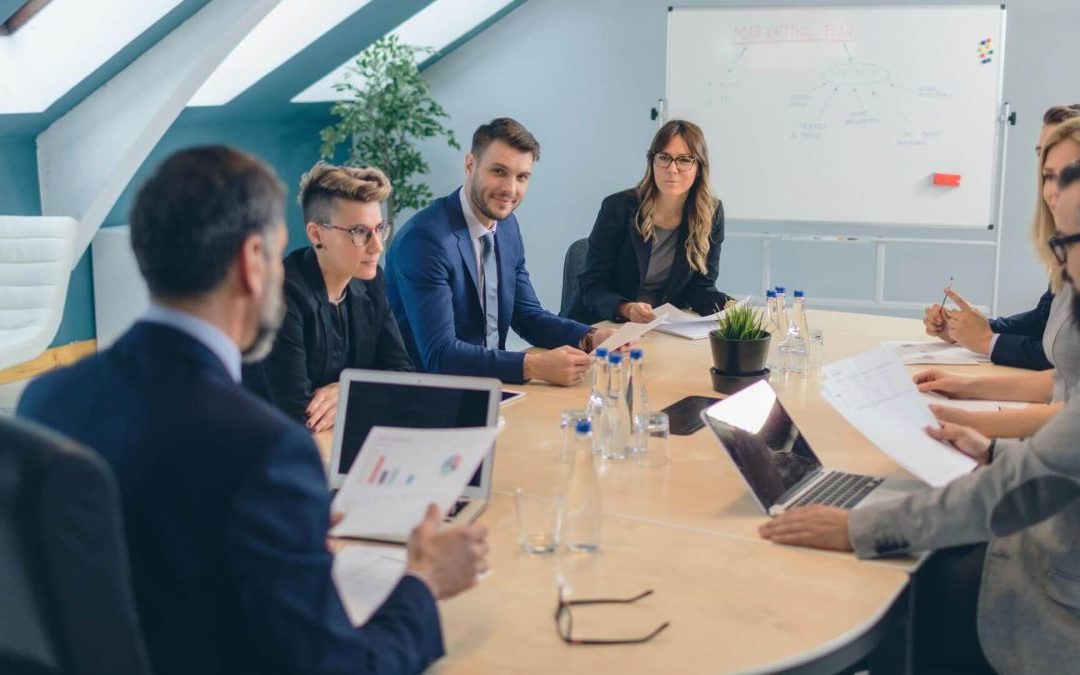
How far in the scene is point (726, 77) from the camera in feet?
18.6

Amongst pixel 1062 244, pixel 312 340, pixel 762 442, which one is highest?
pixel 1062 244

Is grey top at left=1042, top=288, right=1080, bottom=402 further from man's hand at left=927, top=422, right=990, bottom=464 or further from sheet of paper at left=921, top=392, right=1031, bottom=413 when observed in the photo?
man's hand at left=927, top=422, right=990, bottom=464

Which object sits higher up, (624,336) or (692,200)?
(692,200)

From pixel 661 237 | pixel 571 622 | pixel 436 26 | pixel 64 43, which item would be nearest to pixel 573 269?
pixel 661 237

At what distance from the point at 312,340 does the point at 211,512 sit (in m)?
1.53

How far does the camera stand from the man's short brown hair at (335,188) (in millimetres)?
2803

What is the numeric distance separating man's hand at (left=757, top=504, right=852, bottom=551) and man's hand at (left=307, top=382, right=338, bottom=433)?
3.35 ft

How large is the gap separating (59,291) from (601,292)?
82.8 inches

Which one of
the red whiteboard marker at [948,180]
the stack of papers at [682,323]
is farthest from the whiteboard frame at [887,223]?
the stack of papers at [682,323]

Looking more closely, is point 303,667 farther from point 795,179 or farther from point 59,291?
point 795,179

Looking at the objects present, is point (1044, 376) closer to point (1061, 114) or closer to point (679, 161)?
point (1061, 114)

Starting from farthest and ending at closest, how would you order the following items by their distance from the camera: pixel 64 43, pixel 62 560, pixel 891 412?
pixel 64 43 → pixel 891 412 → pixel 62 560

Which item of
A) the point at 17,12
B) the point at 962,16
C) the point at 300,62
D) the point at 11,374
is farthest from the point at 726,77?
the point at 11,374

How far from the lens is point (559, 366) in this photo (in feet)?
9.40
